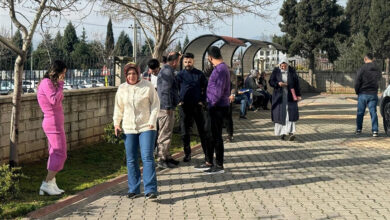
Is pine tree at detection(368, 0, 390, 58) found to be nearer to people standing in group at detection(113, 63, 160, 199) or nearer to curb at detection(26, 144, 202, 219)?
curb at detection(26, 144, 202, 219)

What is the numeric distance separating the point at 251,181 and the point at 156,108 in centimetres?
189

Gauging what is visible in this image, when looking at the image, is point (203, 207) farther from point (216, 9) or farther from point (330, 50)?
point (330, 50)

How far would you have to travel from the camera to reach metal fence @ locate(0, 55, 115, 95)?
26.1ft

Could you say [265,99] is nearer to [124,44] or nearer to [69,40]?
[69,40]

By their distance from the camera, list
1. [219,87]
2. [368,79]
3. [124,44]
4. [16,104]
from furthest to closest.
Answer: [124,44]
[368,79]
[219,87]
[16,104]

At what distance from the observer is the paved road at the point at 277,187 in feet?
18.8

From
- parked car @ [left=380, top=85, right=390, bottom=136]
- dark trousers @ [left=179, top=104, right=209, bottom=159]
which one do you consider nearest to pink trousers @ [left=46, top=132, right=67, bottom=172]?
dark trousers @ [left=179, top=104, right=209, bottom=159]

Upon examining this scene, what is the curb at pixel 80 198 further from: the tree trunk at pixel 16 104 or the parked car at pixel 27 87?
Answer: the parked car at pixel 27 87

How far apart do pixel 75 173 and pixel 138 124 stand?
201cm

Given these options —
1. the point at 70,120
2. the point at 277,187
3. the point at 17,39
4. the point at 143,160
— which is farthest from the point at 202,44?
the point at 143,160

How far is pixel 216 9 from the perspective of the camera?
12836mm

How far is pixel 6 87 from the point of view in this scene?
7.97 meters

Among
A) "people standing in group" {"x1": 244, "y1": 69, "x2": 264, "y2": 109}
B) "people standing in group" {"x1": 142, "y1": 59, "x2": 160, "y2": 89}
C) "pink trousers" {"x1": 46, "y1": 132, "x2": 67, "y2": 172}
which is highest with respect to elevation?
"people standing in group" {"x1": 142, "y1": 59, "x2": 160, "y2": 89}

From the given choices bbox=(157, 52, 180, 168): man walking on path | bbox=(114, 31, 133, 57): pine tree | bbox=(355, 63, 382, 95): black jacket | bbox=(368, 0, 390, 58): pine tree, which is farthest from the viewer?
bbox=(114, 31, 133, 57): pine tree
